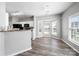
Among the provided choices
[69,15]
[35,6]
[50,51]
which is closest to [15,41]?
[50,51]

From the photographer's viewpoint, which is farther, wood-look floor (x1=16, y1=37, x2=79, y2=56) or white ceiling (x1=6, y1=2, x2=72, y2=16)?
white ceiling (x1=6, y1=2, x2=72, y2=16)

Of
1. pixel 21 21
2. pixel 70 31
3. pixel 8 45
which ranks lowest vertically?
pixel 8 45

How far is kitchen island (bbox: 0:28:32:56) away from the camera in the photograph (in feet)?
12.6

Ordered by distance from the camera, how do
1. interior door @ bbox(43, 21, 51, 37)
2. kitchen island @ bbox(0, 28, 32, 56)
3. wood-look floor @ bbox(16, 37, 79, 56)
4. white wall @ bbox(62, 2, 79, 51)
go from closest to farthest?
kitchen island @ bbox(0, 28, 32, 56) → wood-look floor @ bbox(16, 37, 79, 56) → white wall @ bbox(62, 2, 79, 51) → interior door @ bbox(43, 21, 51, 37)

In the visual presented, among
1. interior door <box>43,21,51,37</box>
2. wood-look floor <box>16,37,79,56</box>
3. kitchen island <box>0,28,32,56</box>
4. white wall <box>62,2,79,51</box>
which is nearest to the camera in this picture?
kitchen island <box>0,28,32,56</box>

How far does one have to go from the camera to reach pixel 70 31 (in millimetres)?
6336

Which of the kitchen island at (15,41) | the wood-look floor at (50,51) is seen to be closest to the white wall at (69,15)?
the wood-look floor at (50,51)

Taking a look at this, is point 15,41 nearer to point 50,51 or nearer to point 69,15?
point 50,51

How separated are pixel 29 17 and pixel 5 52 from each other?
6159 millimetres

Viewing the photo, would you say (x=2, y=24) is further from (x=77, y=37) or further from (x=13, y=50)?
(x=77, y=37)

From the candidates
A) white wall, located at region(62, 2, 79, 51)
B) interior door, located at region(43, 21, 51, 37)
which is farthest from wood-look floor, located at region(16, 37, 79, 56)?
interior door, located at region(43, 21, 51, 37)

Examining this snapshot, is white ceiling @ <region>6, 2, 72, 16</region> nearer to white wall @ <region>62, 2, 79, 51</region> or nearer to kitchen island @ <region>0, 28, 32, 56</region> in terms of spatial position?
white wall @ <region>62, 2, 79, 51</region>

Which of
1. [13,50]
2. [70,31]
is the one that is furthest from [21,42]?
[70,31]

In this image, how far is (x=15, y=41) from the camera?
4.38 metres
